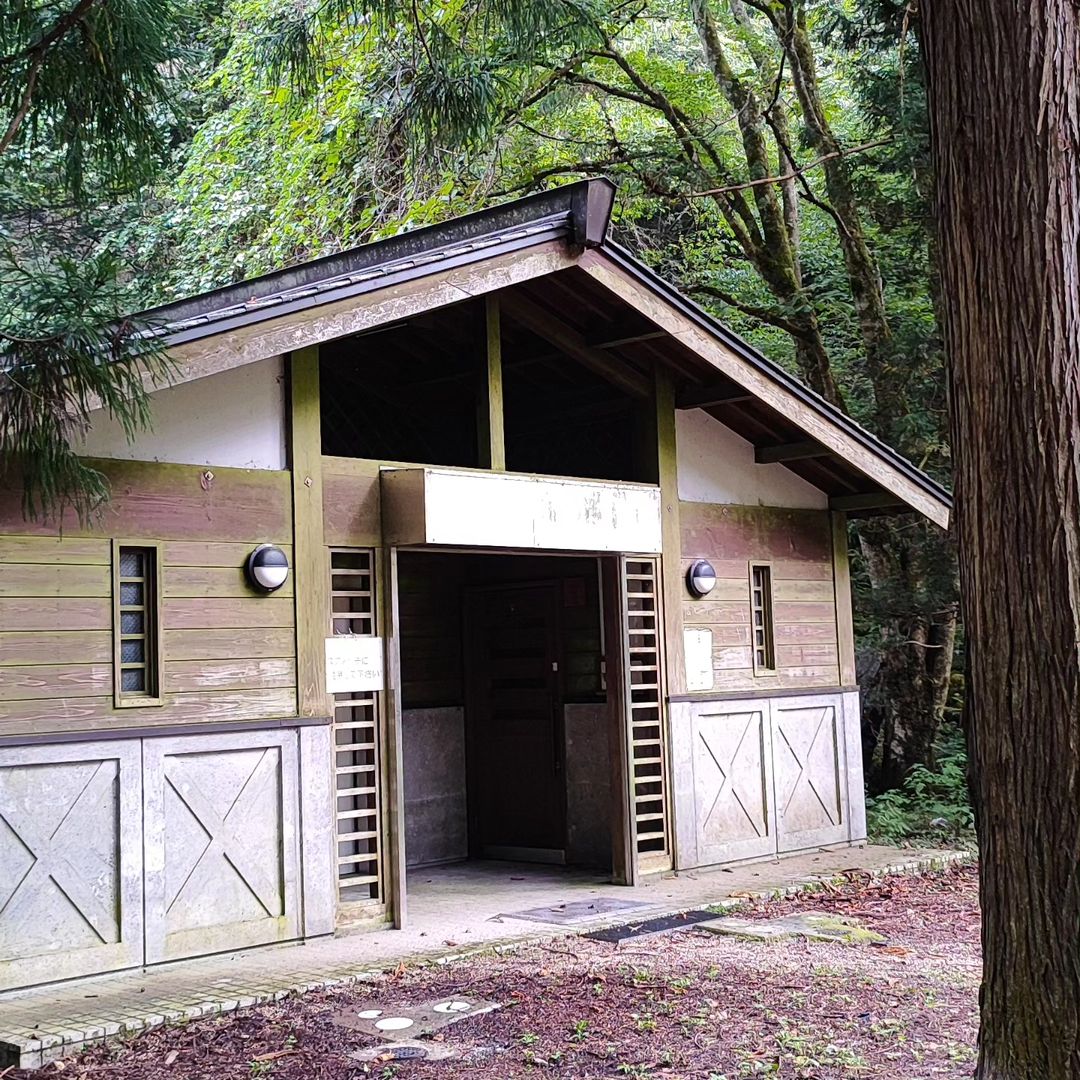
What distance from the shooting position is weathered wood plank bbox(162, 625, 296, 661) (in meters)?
6.88

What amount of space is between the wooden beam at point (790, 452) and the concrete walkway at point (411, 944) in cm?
311

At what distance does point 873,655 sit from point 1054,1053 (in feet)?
34.2

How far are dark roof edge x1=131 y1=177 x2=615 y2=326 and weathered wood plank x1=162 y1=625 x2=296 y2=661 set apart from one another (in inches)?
68.8

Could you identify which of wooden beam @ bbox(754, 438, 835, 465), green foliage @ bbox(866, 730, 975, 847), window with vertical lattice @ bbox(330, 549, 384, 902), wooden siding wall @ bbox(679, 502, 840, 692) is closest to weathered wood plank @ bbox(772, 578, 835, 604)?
wooden siding wall @ bbox(679, 502, 840, 692)

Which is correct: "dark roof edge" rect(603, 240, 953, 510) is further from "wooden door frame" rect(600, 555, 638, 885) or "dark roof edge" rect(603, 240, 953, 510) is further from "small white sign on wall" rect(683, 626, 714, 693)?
"small white sign on wall" rect(683, 626, 714, 693)

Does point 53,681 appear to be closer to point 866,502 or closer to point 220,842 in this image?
point 220,842

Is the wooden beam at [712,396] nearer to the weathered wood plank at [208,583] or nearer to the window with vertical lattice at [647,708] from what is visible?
the window with vertical lattice at [647,708]

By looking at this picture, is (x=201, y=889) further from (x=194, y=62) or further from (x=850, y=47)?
(x=850, y=47)

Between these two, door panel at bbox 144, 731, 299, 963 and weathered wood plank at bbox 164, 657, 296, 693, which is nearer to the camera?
door panel at bbox 144, 731, 299, 963

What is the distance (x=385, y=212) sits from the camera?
48.3 ft

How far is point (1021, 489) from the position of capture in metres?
3.54

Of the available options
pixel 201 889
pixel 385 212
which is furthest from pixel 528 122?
pixel 201 889

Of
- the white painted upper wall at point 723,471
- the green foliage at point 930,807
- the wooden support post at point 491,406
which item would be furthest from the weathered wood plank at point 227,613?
the green foliage at point 930,807

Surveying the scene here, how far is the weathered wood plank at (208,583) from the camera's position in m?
6.88
